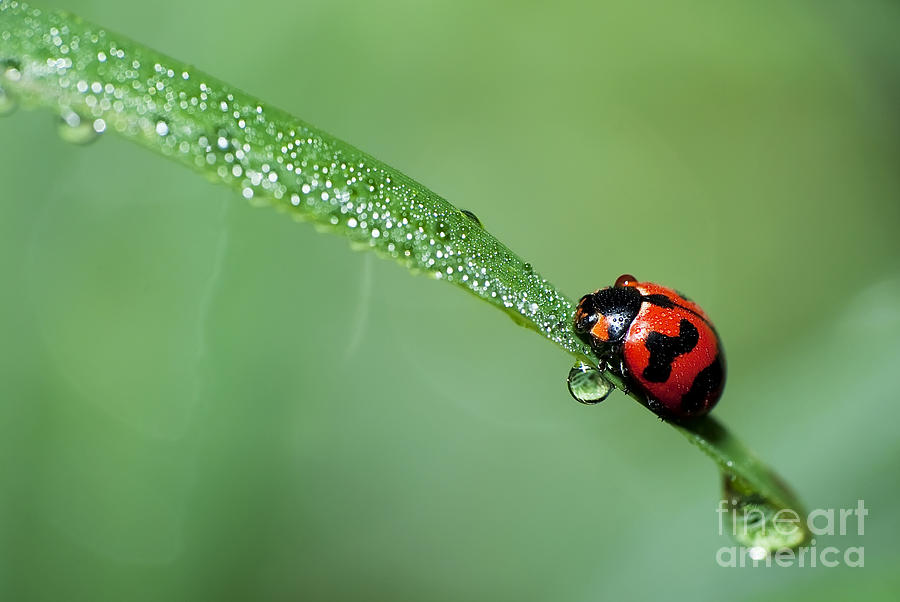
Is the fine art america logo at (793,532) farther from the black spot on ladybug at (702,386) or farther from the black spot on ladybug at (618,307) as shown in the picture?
the black spot on ladybug at (618,307)

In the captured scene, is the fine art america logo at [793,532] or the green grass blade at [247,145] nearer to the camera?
the green grass blade at [247,145]

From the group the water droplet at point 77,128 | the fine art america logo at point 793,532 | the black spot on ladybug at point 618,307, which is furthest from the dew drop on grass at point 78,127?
the fine art america logo at point 793,532

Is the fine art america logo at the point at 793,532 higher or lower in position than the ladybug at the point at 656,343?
lower

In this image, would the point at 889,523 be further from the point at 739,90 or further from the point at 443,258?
the point at 739,90

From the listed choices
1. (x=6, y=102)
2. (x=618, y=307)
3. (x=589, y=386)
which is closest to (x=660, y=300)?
(x=618, y=307)

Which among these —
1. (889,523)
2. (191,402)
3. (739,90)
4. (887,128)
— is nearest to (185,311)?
(191,402)
